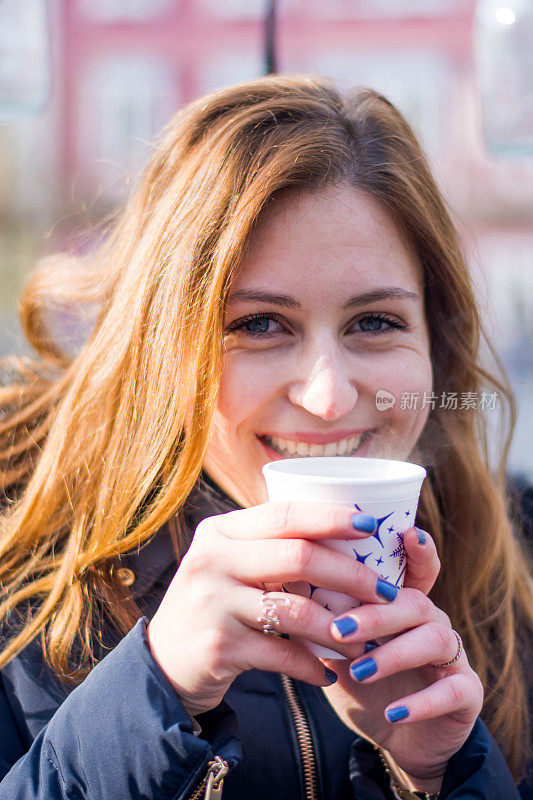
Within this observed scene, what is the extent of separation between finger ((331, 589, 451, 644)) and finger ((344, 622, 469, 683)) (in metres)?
0.02

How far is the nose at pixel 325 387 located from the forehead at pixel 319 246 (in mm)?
127

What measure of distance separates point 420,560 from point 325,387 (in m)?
0.34

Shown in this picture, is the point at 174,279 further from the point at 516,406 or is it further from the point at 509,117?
the point at 509,117

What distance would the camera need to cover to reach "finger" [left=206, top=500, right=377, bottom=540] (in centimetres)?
96

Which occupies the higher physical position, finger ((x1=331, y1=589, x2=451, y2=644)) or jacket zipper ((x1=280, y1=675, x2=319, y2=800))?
finger ((x1=331, y1=589, x2=451, y2=644))

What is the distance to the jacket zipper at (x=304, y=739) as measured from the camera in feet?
4.53

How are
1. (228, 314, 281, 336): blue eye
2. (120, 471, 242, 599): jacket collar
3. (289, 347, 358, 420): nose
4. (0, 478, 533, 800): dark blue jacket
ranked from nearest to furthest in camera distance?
(0, 478, 533, 800): dark blue jacket < (289, 347, 358, 420): nose < (228, 314, 281, 336): blue eye < (120, 471, 242, 599): jacket collar

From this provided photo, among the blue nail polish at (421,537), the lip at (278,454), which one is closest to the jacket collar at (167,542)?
the lip at (278,454)

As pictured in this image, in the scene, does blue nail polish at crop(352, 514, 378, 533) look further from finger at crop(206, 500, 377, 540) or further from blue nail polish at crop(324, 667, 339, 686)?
blue nail polish at crop(324, 667, 339, 686)

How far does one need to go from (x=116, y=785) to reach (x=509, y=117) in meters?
1.88

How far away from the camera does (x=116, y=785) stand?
3.51ft

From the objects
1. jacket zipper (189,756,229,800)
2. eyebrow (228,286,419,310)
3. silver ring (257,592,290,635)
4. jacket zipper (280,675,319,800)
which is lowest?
jacket zipper (280,675,319,800)

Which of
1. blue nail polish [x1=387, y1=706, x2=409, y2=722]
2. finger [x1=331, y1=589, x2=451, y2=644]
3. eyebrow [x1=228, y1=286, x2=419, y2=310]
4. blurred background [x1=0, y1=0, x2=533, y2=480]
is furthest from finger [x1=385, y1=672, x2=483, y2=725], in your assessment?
blurred background [x1=0, y1=0, x2=533, y2=480]

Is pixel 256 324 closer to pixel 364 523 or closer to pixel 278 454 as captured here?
pixel 278 454
